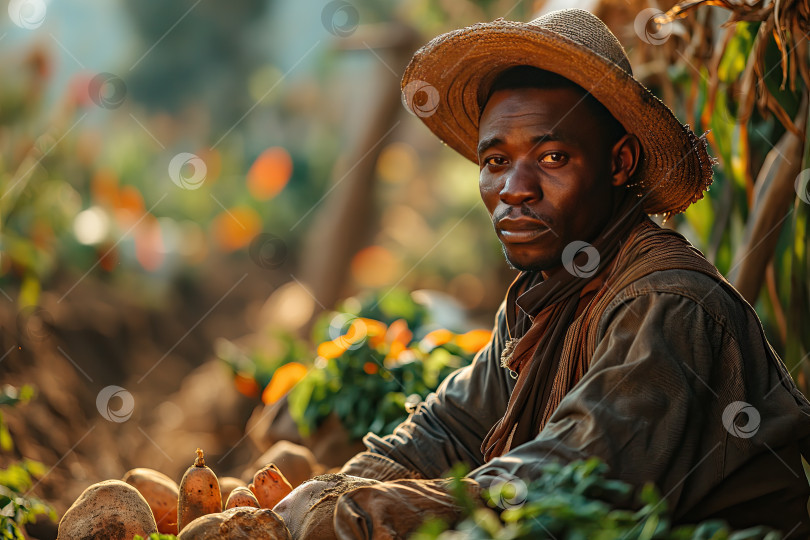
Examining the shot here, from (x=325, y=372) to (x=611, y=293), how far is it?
196cm

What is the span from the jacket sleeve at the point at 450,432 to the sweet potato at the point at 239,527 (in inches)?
23.4

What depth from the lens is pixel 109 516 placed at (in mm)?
2215

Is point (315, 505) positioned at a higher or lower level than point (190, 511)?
higher

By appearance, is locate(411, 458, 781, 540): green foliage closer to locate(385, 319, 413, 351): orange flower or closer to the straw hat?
the straw hat

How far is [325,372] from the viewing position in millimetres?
3865

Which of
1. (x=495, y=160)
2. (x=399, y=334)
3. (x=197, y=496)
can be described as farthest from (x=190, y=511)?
(x=399, y=334)

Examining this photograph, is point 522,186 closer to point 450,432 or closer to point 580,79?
point 580,79

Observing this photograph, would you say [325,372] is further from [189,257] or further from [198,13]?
[198,13]

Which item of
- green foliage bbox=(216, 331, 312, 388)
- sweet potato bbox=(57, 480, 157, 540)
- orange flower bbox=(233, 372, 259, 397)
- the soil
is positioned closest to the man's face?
sweet potato bbox=(57, 480, 157, 540)

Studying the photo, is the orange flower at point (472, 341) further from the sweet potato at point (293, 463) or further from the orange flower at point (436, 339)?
the sweet potato at point (293, 463)

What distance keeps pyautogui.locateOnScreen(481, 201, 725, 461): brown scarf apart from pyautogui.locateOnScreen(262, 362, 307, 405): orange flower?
2.03m

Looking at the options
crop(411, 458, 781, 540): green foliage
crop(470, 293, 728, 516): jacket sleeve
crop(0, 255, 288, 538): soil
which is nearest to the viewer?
crop(411, 458, 781, 540): green foliage

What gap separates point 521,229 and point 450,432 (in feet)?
2.39

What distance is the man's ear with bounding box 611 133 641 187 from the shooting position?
2350 mm
